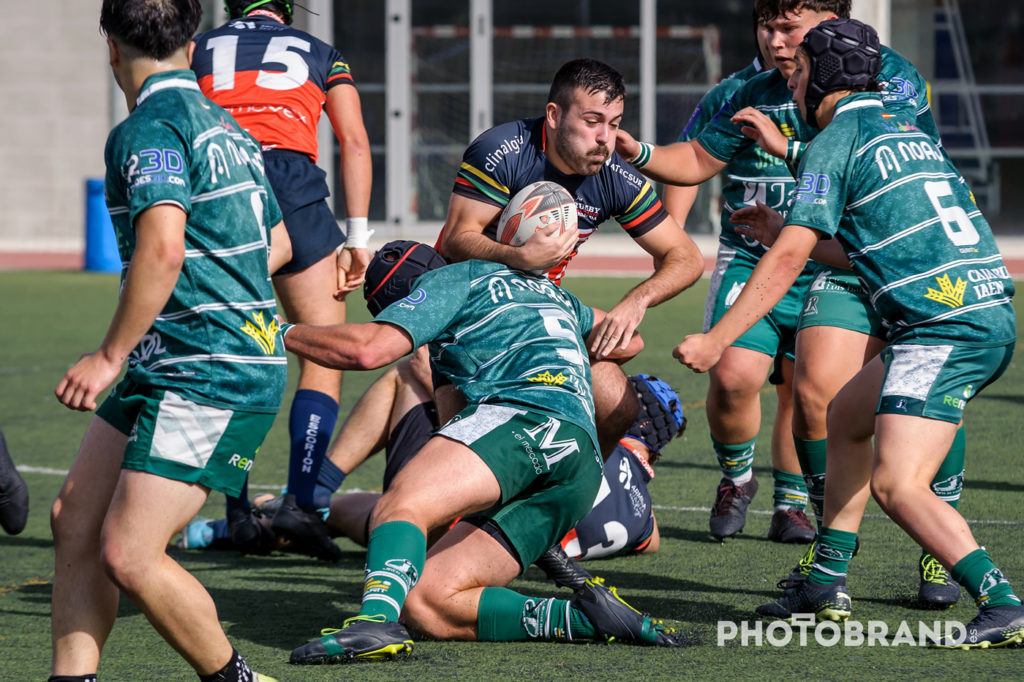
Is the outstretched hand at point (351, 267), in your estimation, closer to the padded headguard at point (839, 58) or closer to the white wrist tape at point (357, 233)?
the white wrist tape at point (357, 233)

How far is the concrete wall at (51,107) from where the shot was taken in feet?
71.5

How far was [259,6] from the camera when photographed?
5.58m

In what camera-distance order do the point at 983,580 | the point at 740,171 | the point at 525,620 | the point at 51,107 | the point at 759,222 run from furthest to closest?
the point at 51,107, the point at 740,171, the point at 759,222, the point at 525,620, the point at 983,580

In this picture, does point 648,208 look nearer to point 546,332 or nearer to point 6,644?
point 546,332

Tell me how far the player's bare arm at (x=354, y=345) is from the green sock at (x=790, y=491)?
2112 mm

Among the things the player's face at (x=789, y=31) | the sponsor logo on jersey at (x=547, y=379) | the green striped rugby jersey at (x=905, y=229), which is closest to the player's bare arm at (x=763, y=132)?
the green striped rugby jersey at (x=905, y=229)

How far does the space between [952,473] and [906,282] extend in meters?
0.79

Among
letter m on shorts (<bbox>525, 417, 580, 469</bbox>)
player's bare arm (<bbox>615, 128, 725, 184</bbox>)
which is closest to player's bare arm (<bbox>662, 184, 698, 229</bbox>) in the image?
player's bare arm (<bbox>615, 128, 725, 184</bbox>)

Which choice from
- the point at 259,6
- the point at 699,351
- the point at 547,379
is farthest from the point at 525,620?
the point at 259,6

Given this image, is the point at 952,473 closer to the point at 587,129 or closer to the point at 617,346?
→ the point at 617,346

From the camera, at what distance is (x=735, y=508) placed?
5.41m

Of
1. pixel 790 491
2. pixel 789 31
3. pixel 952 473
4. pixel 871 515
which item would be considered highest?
pixel 789 31

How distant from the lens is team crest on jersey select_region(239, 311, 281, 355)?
3367 mm

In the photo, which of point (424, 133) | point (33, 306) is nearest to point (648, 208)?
point (33, 306)
